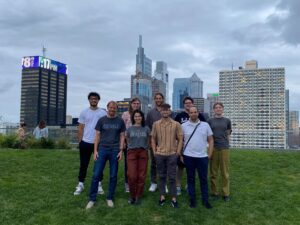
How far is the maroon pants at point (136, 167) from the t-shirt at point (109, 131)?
39cm

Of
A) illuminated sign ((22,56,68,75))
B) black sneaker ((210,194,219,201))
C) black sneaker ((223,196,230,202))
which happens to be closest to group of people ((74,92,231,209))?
black sneaker ((210,194,219,201))

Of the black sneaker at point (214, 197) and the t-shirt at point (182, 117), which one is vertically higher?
the t-shirt at point (182, 117)

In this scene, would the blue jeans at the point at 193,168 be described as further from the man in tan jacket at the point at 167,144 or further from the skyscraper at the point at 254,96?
the skyscraper at the point at 254,96

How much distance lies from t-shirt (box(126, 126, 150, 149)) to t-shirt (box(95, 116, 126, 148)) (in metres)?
0.23

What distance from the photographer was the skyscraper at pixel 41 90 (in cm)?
13538

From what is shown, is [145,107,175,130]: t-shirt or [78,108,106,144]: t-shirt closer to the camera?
[78,108,106,144]: t-shirt

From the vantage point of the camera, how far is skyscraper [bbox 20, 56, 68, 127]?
5330 inches

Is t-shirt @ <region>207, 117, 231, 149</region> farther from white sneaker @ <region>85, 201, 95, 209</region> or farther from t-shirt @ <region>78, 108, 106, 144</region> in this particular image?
white sneaker @ <region>85, 201, 95, 209</region>

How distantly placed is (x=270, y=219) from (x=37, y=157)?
8.57 metres

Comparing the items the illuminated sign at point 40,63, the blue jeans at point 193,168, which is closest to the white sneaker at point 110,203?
the blue jeans at point 193,168

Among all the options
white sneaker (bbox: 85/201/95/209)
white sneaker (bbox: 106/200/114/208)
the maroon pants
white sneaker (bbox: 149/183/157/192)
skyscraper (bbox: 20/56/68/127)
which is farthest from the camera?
skyscraper (bbox: 20/56/68/127)

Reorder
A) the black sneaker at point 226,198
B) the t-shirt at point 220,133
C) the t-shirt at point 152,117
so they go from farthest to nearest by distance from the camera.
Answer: the t-shirt at point 152,117, the black sneaker at point 226,198, the t-shirt at point 220,133

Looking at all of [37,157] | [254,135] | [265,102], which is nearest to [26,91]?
[265,102]

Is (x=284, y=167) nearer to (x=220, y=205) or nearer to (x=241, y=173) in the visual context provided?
(x=241, y=173)
